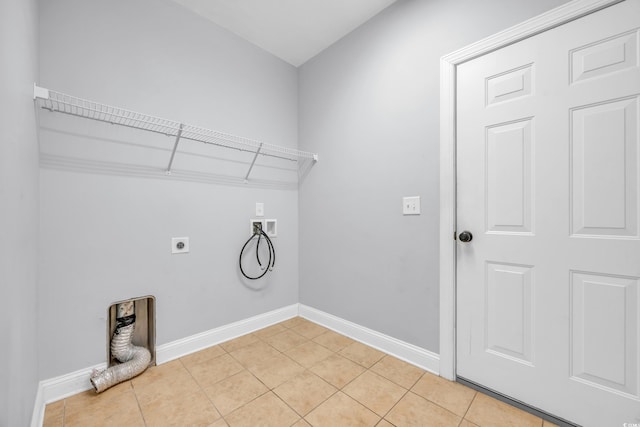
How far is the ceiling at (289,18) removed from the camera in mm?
1938

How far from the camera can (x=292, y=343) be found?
211cm

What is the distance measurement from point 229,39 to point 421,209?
212 cm

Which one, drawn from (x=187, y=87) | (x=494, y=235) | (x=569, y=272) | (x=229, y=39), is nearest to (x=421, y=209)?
(x=494, y=235)

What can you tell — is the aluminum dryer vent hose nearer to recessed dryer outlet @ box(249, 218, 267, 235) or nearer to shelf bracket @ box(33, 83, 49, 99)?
recessed dryer outlet @ box(249, 218, 267, 235)

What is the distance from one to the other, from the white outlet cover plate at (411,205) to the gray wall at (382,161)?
0.04m

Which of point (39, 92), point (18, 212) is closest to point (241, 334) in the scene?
point (18, 212)

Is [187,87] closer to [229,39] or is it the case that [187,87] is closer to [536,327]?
[229,39]

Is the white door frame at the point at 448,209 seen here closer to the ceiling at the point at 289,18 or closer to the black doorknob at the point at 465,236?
the black doorknob at the point at 465,236

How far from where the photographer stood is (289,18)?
6.83ft

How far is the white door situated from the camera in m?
1.15

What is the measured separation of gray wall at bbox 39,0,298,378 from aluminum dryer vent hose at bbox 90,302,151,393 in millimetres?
84

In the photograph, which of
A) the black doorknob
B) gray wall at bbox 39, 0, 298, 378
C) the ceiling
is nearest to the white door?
the black doorknob

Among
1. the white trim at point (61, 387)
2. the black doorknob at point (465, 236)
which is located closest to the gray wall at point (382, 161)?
the black doorknob at point (465, 236)

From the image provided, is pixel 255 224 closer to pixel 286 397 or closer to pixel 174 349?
pixel 174 349
